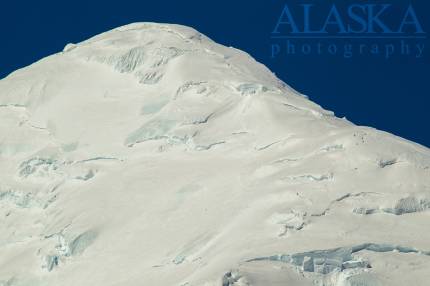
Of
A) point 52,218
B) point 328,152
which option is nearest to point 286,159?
point 328,152

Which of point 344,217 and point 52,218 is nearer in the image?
point 344,217

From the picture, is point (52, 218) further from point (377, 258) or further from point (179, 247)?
point (377, 258)

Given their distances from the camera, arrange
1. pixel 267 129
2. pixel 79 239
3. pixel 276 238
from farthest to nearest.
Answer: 1. pixel 267 129
2. pixel 79 239
3. pixel 276 238

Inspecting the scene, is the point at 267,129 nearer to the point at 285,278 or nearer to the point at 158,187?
the point at 158,187

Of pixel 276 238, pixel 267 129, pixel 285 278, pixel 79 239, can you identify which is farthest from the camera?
pixel 267 129

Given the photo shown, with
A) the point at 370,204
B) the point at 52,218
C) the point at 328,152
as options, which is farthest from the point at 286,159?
the point at 52,218

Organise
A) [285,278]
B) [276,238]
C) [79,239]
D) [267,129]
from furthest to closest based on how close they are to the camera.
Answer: [267,129] → [79,239] → [276,238] → [285,278]
